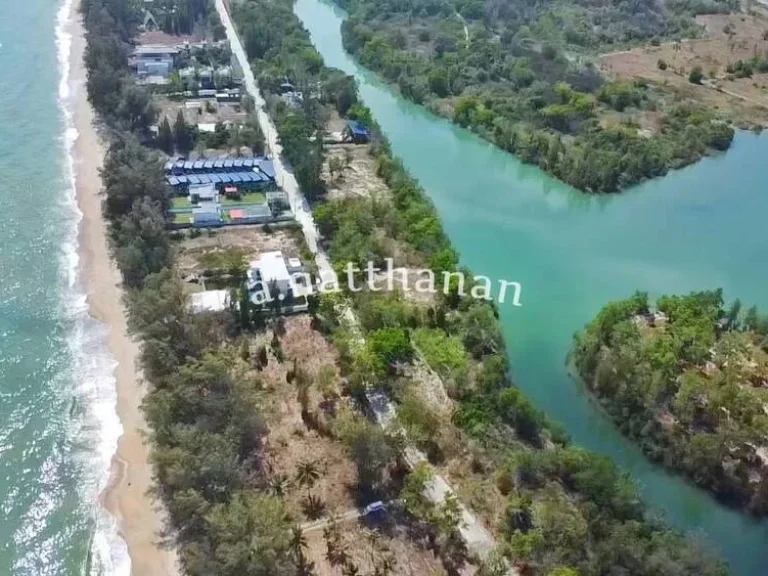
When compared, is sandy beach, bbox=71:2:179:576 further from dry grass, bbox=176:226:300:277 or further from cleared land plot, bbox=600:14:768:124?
cleared land plot, bbox=600:14:768:124

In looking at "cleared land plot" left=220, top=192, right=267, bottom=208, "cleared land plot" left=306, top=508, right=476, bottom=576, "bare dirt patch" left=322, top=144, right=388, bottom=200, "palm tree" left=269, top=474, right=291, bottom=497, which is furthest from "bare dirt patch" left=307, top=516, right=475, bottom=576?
"cleared land plot" left=220, top=192, right=267, bottom=208

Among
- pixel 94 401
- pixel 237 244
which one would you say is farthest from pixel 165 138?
pixel 94 401

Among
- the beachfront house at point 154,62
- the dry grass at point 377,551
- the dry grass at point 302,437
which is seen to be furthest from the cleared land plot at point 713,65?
the dry grass at point 377,551

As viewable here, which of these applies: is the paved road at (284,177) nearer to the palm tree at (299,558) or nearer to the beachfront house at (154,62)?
the beachfront house at (154,62)

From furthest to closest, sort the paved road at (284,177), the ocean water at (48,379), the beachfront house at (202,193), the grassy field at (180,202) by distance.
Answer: the beachfront house at (202,193) → the grassy field at (180,202) → the paved road at (284,177) → the ocean water at (48,379)

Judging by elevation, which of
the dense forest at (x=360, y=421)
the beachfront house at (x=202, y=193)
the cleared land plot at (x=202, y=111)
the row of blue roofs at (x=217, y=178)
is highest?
the cleared land plot at (x=202, y=111)
